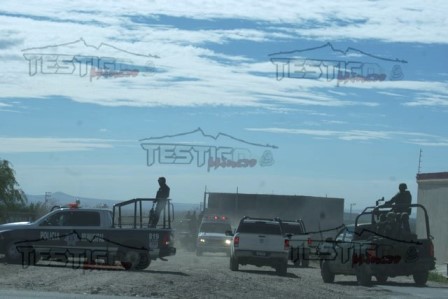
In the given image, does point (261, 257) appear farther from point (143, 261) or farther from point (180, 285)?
point (180, 285)

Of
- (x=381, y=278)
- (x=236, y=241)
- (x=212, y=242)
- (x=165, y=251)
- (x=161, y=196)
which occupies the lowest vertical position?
(x=212, y=242)

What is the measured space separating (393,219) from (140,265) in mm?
8050

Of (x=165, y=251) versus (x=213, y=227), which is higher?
(x=165, y=251)

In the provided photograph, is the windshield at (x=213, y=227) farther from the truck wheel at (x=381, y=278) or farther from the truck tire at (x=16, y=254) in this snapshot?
the truck wheel at (x=381, y=278)

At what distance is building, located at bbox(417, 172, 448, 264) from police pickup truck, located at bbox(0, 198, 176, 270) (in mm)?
17812

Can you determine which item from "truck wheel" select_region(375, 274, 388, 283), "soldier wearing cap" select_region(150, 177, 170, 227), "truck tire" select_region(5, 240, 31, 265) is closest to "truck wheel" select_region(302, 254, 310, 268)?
"truck wheel" select_region(375, 274, 388, 283)

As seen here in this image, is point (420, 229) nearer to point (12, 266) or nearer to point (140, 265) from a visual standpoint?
point (140, 265)

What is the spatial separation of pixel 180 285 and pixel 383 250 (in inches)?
227

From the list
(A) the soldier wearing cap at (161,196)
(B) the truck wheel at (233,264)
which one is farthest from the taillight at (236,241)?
(A) the soldier wearing cap at (161,196)

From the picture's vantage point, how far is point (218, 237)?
41.2 m

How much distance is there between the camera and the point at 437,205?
41.7m

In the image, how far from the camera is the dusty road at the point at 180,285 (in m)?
19.2

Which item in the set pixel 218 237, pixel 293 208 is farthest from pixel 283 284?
pixel 293 208

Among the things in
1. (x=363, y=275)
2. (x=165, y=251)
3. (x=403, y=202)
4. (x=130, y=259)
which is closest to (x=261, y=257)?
(x=165, y=251)
